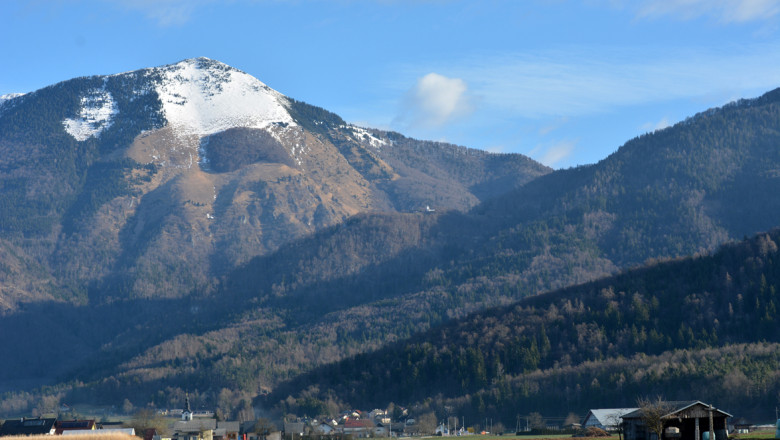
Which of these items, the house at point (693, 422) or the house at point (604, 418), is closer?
the house at point (693, 422)

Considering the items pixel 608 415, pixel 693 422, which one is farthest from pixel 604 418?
pixel 693 422

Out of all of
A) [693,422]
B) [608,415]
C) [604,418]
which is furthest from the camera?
[604,418]

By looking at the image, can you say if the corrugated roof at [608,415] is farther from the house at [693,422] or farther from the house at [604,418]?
the house at [693,422]

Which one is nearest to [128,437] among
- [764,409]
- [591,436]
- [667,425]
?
A: [591,436]

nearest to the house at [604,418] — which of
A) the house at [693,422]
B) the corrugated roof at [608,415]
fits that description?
the corrugated roof at [608,415]

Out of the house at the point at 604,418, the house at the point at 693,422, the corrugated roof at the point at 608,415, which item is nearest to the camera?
the house at the point at 693,422

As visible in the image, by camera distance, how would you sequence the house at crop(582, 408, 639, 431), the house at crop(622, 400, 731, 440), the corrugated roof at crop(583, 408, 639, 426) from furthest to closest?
1. the corrugated roof at crop(583, 408, 639, 426)
2. the house at crop(582, 408, 639, 431)
3. the house at crop(622, 400, 731, 440)

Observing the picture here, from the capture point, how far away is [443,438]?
647 ft

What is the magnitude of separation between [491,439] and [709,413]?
47895 millimetres

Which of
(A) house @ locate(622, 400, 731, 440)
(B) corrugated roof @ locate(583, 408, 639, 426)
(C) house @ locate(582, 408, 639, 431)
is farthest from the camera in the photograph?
(B) corrugated roof @ locate(583, 408, 639, 426)

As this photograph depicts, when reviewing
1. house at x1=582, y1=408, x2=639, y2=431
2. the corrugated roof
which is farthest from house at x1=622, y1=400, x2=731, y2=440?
the corrugated roof

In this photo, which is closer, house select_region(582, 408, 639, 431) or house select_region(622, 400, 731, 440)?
house select_region(622, 400, 731, 440)

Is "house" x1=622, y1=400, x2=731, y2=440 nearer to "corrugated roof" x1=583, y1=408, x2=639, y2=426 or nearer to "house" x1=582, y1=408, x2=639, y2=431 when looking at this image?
"house" x1=582, y1=408, x2=639, y2=431

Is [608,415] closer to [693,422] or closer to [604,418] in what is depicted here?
[604,418]
